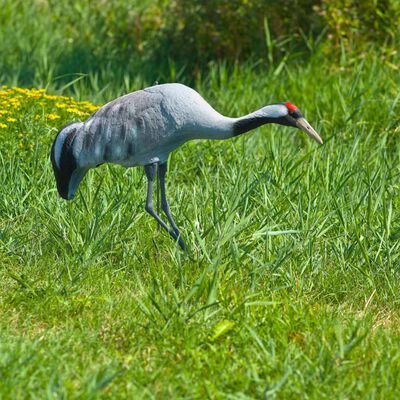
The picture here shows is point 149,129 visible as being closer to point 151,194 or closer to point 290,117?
point 151,194

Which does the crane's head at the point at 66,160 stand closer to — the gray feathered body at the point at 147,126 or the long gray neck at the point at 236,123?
the gray feathered body at the point at 147,126

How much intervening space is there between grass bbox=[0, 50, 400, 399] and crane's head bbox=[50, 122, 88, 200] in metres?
0.20

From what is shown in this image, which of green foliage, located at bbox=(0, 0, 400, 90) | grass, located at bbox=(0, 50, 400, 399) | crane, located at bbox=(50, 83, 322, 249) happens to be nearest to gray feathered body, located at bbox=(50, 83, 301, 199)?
crane, located at bbox=(50, 83, 322, 249)

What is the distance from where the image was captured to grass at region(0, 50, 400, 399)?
3418 millimetres

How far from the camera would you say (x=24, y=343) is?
3539mm

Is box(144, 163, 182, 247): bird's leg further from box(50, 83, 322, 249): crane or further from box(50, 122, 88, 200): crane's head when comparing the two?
box(50, 122, 88, 200): crane's head

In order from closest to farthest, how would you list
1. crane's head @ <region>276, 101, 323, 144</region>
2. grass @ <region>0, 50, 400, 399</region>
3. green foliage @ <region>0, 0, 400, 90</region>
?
grass @ <region>0, 50, 400, 399</region>
crane's head @ <region>276, 101, 323, 144</region>
green foliage @ <region>0, 0, 400, 90</region>

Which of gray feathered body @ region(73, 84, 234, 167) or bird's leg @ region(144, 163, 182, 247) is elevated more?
gray feathered body @ region(73, 84, 234, 167)

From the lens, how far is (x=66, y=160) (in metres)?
4.32

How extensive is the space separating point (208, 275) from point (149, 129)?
2.35ft

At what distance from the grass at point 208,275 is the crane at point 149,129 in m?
0.29

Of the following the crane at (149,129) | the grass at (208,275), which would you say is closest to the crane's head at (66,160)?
the crane at (149,129)

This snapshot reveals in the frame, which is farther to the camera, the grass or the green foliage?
the green foliage

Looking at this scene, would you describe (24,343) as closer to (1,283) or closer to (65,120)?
(1,283)
